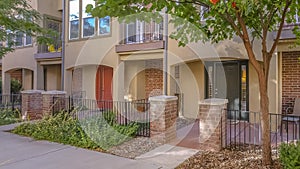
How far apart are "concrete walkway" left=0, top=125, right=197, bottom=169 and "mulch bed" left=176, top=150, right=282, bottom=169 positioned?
25 centimetres

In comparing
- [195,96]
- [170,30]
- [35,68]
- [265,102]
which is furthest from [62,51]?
[265,102]

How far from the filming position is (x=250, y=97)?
30.6ft

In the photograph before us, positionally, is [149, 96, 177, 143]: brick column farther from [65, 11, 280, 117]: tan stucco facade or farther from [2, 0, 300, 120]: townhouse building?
[65, 11, 280, 117]: tan stucco facade

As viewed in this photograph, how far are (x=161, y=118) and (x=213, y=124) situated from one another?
4.33 feet

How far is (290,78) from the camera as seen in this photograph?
29.9 ft

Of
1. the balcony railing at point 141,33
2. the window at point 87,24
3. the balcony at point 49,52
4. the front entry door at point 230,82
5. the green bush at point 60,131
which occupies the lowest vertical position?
the green bush at point 60,131

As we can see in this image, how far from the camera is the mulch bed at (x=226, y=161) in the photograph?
4.64 m

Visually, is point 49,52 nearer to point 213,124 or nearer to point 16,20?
point 16,20

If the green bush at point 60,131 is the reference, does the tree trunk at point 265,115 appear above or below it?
above

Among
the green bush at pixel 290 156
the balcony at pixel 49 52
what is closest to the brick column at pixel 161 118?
the green bush at pixel 290 156

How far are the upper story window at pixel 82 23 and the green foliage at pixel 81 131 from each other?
17.3 ft

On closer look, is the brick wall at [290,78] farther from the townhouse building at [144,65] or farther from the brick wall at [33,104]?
the brick wall at [33,104]

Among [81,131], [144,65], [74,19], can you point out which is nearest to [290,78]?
[144,65]

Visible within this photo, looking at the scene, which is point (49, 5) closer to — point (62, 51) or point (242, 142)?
point (62, 51)
